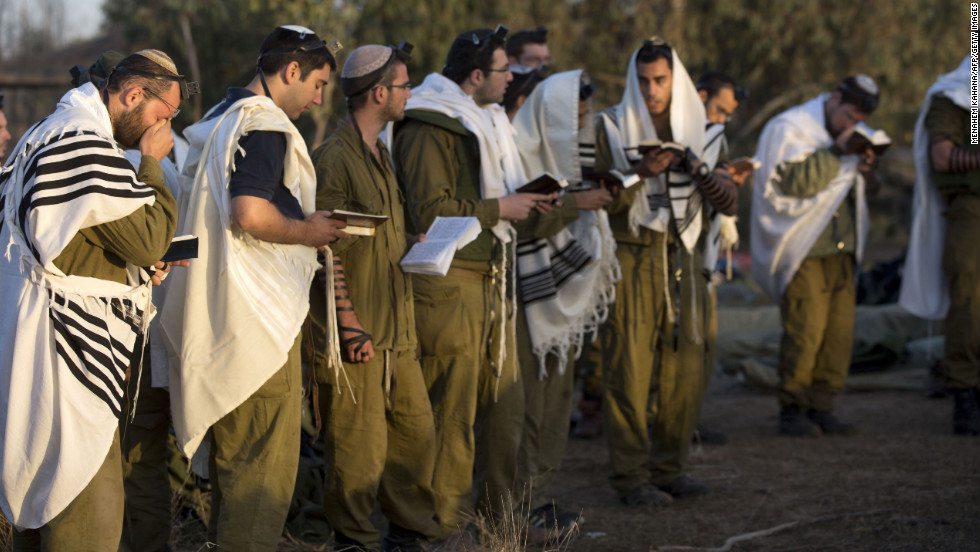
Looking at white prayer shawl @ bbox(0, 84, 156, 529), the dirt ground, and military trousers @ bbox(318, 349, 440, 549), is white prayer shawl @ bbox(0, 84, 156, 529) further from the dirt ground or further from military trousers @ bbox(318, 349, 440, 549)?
the dirt ground

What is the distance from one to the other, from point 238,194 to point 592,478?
3218 millimetres

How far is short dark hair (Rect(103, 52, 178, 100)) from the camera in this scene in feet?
9.79

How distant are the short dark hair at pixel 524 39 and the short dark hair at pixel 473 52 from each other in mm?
1475

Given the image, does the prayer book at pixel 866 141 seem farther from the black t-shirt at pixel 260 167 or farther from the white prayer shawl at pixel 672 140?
the black t-shirt at pixel 260 167

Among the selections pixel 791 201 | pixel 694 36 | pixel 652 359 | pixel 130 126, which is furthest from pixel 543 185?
pixel 694 36

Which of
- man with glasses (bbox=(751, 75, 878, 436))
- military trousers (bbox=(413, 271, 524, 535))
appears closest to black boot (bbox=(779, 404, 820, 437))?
man with glasses (bbox=(751, 75, 878, 436))

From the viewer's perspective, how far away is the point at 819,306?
6719 millimetres

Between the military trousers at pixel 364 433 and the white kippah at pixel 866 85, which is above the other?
the white kippah at pixel 866 85

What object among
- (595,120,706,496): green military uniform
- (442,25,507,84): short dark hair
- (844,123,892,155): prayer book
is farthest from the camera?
(844,123,892,155): prayer book

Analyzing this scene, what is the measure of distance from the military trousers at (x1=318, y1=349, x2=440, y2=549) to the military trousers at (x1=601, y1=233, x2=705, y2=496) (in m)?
1.51

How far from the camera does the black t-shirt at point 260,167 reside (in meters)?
3.21

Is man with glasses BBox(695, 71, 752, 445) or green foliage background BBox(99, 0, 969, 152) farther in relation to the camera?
green foliage background BBox(99, 0, 969, 152)

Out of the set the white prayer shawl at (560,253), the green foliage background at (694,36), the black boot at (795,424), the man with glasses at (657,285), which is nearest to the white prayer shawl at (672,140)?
the man with glasses at (657,285)

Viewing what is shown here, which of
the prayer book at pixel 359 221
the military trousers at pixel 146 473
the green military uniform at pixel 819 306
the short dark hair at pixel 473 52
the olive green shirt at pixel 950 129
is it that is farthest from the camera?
the green military uniform at pixel 819 306
